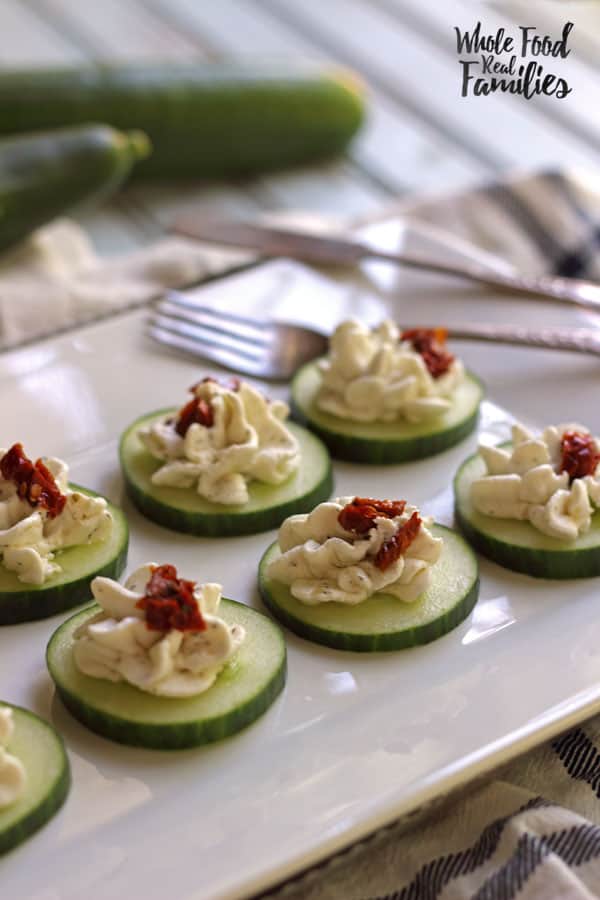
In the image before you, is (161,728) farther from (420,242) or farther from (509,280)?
(420,242)

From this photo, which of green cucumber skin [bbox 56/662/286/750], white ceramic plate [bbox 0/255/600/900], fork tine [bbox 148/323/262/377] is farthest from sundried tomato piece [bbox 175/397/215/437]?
green cucumber skin [bbox 56/662/286/750]

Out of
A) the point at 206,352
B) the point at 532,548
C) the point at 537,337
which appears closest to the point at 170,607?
the point at 532,548

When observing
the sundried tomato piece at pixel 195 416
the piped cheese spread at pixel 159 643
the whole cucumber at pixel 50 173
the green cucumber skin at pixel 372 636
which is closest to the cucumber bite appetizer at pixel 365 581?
the green cucumber skin at pixel 372 636

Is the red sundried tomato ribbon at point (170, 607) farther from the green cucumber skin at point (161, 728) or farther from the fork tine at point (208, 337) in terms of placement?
the fork tine at point (208, 337)

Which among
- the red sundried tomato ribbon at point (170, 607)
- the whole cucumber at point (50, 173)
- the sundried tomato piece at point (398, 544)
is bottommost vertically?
the whole cucumber at point (50, 173)

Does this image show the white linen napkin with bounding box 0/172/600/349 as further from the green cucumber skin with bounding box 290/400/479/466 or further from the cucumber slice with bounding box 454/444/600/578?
the cucumber slice with bounding box 454/444/600/578

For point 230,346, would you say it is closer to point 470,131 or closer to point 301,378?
point 301,378
